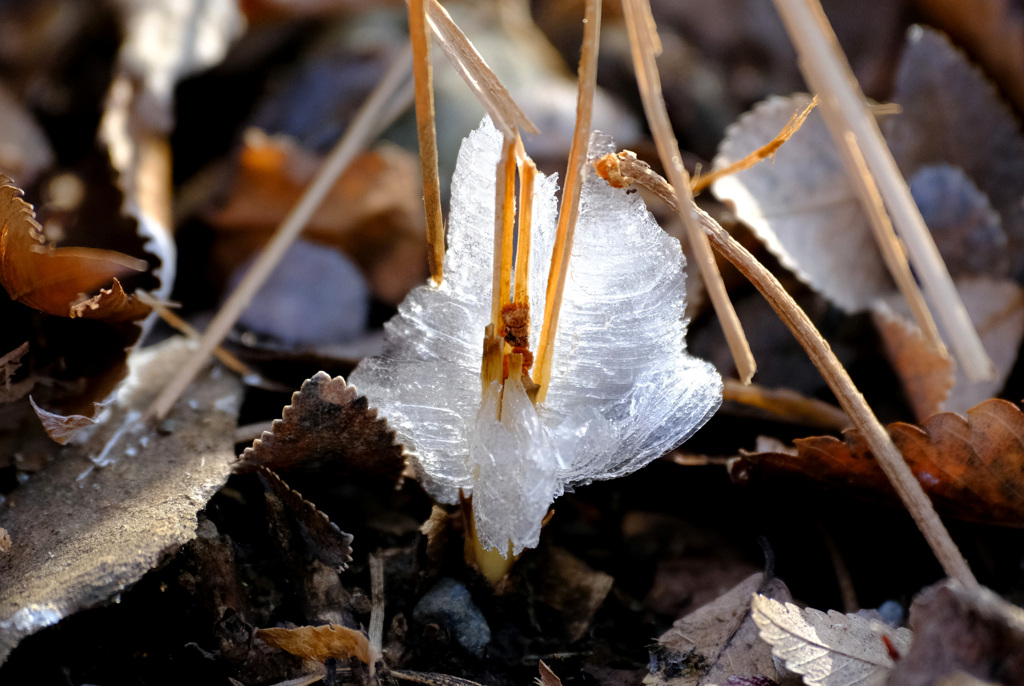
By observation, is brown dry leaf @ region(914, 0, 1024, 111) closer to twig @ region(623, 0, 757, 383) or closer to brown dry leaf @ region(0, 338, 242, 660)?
twig @ region(623, 0, 757, 383)

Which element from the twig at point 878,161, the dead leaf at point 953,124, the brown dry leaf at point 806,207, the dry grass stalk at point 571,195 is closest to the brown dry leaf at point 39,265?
the dry grass stalk at point 571,195

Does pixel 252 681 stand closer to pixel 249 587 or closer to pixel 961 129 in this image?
pixel 249 587

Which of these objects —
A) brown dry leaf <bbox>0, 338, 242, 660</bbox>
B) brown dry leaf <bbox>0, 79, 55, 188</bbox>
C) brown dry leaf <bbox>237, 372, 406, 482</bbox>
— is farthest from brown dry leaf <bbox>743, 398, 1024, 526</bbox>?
brown dry leaf <bbox>0, 79, 55, 188</bbox>

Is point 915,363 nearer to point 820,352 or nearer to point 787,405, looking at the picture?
point 787,405

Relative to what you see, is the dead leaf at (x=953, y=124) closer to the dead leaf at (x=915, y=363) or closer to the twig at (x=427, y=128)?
the dead leaf at (x=915, y=363)

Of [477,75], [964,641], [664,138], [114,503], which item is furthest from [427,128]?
[964,641]

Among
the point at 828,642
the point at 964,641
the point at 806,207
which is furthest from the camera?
the point at 806,207

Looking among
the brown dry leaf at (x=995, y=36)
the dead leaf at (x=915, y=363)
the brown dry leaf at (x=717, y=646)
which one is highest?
the brown dry leaf at (x=995, y=36)
